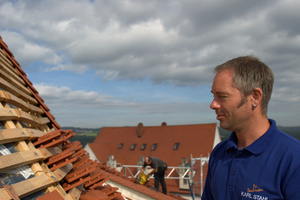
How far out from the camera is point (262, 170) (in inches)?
68.7

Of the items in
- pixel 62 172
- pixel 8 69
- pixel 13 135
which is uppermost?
pixel 8 69

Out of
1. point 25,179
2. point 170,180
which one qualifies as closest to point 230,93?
point 25,179

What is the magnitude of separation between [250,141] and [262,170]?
0.89 ft

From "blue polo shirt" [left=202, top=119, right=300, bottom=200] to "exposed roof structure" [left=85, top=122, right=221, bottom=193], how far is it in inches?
892

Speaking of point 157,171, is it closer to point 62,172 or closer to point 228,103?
point 62,172

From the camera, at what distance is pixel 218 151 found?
91.8 inches

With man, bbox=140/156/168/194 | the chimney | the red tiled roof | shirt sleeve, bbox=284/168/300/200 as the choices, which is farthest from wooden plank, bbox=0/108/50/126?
the chimney

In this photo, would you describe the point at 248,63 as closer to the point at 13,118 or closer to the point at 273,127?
the point at 273,127

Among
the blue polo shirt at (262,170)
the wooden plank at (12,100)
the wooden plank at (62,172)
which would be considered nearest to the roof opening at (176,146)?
the wooden plank at (62,172)

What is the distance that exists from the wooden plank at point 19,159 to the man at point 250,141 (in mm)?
1873

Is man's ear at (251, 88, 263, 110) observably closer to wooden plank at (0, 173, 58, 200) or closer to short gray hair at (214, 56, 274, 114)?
short gray hair at (214, 56, 274, 114)

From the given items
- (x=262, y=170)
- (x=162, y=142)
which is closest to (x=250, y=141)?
(x=262, y=170)

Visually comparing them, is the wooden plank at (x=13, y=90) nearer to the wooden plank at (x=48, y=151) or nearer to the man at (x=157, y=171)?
the wooden plank at (x=48, y=151)

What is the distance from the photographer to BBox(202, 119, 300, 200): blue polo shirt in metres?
1.63
